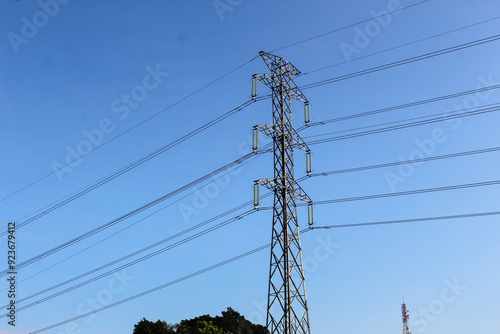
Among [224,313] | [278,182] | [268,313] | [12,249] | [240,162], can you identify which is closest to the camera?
[268,313]

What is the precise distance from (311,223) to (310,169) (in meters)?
4.43

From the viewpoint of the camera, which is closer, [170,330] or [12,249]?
[12,249]

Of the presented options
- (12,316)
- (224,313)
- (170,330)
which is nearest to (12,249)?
(12,316)

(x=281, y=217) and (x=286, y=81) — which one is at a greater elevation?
(x=286, y=81)

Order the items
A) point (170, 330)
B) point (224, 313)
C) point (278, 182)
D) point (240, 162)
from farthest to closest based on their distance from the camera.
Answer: point (224, 313)
point (170, 330)
point (240, 162)
point (278, 182)

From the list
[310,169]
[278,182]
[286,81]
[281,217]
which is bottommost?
[281,217]

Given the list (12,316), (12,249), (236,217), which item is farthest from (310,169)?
→ (12,316)

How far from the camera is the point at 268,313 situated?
36.5m

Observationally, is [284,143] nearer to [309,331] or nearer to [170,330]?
[309,331]

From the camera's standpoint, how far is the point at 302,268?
123ft

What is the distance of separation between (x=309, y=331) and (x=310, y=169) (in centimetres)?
1264

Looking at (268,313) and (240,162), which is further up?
(240,162)

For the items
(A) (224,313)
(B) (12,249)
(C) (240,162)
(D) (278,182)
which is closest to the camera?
(D) (278,182)

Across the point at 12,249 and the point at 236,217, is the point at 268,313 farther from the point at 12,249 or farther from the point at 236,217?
the point at 12,249
